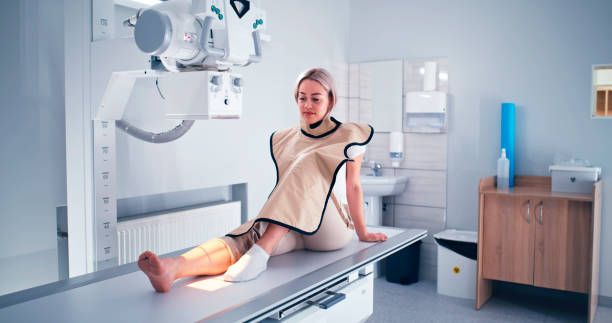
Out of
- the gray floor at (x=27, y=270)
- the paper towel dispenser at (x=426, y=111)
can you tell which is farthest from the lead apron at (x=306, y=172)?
the paper towel dispenser at (x=426, y=111)

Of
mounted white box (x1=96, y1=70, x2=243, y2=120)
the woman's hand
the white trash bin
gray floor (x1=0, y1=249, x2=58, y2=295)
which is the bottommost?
the white trash bin

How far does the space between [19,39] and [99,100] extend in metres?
0.61

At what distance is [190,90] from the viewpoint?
1.47 meters

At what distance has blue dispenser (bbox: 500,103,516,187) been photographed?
362 centimetres

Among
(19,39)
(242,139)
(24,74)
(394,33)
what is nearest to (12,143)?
(24,74)

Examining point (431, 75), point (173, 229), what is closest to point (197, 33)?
point (173, 229)

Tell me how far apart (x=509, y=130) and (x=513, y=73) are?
470 millimetres

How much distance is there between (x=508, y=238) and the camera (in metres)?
3.36

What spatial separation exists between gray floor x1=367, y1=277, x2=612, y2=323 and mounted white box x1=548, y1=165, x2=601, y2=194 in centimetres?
83

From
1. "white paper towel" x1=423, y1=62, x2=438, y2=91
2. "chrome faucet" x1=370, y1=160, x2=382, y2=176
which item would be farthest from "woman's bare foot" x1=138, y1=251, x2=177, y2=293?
"white paper towel" x1=423, y1=62, x2=438, y2=91

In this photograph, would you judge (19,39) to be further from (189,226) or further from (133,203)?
(189,226)

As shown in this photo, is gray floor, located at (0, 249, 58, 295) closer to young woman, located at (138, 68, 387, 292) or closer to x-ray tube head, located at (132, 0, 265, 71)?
young woman, located at (138, 68, 387, 292)

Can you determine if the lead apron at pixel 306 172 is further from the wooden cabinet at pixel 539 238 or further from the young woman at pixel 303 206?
the wooden cabinet at pixel 539 238

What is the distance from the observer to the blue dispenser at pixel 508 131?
362 cm
